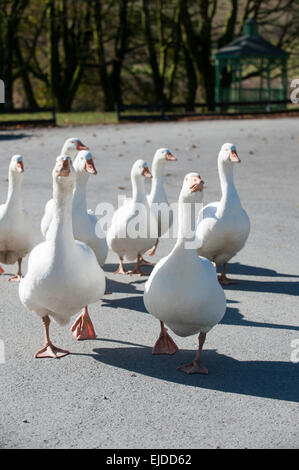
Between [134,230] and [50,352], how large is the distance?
93.5 inches

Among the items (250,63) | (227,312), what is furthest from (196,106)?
(227,312)

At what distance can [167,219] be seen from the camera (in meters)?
8.19

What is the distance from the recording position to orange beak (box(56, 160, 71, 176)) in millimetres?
4965

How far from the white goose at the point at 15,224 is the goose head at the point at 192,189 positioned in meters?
2.52

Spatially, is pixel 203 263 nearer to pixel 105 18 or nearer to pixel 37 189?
pixel 37 189

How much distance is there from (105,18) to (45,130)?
57.7ft

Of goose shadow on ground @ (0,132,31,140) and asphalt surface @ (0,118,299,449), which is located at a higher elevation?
goose shadow on ground @ (0,132,31,140)

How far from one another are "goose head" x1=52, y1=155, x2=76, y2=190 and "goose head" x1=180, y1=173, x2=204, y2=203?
2.87 feet

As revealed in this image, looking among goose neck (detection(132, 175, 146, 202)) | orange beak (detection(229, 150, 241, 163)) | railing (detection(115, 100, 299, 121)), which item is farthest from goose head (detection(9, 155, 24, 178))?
railing (detection(115, 100, 299, 121))

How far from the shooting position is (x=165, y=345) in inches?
205

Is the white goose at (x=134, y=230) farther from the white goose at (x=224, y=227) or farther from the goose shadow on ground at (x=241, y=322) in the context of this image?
the goose shadow on ground at (x=241, y=322)

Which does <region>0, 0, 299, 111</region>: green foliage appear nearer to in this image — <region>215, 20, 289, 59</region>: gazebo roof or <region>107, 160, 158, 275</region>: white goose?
<region>215, 20, 289, 59</region>: gazebo roof

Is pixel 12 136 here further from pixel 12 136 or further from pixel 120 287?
pixel 120 287

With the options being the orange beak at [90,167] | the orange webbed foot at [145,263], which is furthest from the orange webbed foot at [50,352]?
the orange webbed foot at [145,263]
